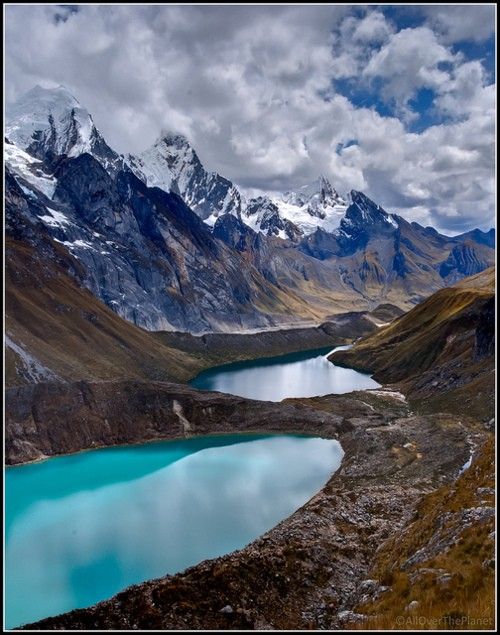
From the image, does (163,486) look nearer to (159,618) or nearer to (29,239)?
(159,618)

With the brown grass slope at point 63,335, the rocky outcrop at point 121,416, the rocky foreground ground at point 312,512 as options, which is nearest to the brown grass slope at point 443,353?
the rocky foreground ground at point 312,512

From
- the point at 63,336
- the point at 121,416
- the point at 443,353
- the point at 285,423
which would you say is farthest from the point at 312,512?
the point at 63,336

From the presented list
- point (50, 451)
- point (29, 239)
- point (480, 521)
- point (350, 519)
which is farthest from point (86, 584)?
point (29, 239)

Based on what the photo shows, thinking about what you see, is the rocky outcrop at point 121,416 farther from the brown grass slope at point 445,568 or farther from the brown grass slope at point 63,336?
the brown grass slope at point 445,568

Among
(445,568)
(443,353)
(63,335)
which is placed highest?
(63,335)

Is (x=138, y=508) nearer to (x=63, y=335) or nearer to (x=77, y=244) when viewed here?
(x=63, y=335)

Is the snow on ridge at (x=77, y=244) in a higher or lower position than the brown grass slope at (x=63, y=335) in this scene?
higher
